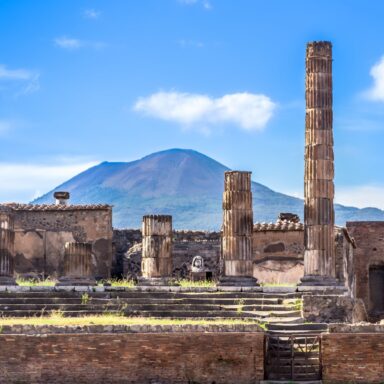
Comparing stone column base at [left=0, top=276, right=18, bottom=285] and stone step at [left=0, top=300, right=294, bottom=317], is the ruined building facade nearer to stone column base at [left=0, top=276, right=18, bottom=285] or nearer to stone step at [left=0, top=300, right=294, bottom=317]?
stone column base at [left=0, top=276, right=18, bottom=285]

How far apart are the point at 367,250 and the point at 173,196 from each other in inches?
5419

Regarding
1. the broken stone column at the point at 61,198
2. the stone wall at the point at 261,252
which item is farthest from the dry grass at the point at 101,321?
the broken stone column at the point at 61,198

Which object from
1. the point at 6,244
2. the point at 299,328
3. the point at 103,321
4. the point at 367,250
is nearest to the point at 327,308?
the point at 299,328

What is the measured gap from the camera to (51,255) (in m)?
35.0

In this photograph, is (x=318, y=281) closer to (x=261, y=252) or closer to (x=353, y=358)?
(x=353, y=358)

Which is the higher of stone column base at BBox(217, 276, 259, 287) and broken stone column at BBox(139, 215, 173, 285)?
broken stone column at BBox(139, 215, 173, 285)

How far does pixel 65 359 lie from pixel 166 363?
1741 mm

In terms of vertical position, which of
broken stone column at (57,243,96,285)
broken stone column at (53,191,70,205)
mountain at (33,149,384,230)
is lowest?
broken stone column at (57,243,96,285)

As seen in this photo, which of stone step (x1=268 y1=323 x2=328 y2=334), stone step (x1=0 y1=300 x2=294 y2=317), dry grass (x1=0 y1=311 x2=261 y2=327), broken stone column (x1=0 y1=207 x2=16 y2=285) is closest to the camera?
dry grass (x1=0 y1=311 x2=261 y2=327)

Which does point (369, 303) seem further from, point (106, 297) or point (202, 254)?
point (106, 297)

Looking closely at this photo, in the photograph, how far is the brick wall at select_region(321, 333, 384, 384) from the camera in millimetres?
20281

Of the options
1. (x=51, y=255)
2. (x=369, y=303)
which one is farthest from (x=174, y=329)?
(x=369, y=303)

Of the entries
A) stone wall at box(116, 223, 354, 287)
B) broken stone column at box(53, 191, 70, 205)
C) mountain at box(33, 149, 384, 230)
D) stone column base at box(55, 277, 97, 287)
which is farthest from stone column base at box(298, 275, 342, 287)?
mountain at box(33, 149, 384, 230)

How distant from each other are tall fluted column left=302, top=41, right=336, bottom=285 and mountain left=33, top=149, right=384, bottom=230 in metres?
120
